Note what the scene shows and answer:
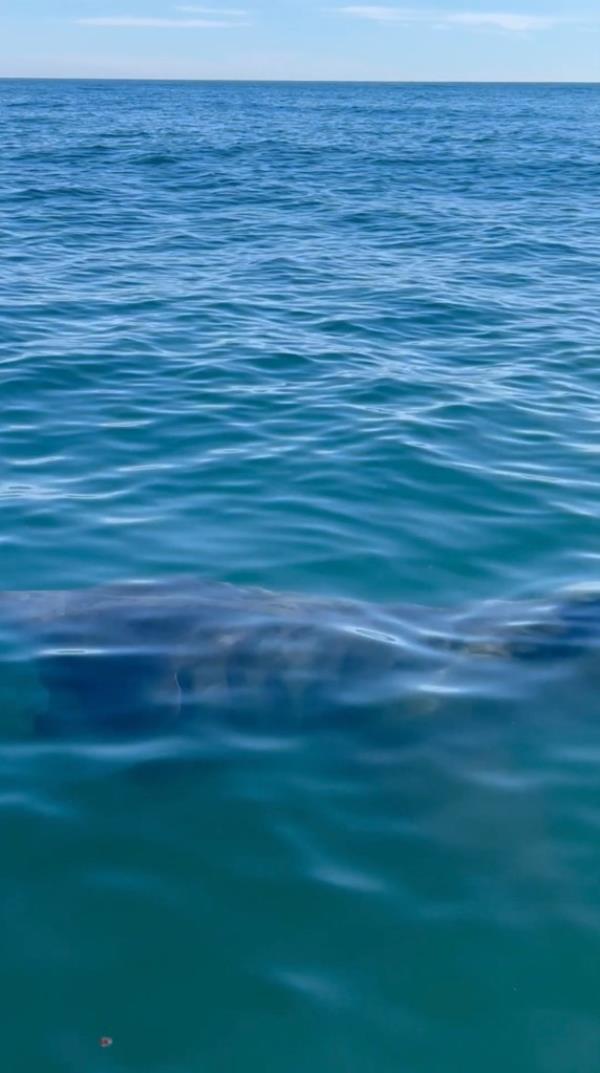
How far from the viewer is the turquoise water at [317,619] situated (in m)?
5.03

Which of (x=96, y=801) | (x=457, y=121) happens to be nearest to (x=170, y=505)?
(x=96, y=801)

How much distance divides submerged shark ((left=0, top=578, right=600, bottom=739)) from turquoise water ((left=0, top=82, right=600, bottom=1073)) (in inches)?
7.8

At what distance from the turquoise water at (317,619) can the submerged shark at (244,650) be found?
198 millimetres

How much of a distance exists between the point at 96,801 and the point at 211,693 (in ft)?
3.97

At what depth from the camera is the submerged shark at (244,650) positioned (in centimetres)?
725

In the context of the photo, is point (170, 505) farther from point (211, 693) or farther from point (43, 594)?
point (211, 693)

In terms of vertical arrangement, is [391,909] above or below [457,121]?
below

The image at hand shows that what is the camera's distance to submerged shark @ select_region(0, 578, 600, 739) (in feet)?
23.8

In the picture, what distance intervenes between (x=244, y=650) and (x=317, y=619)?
2.09 ft

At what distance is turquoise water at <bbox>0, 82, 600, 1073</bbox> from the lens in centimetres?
503

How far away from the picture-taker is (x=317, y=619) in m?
8.15

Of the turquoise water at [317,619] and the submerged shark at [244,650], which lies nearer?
the turquoise water at [317,619]

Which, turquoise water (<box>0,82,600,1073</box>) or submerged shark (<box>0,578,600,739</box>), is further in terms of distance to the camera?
submerged shark (<box>0,578,600,739</box>)

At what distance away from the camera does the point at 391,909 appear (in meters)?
5.57
